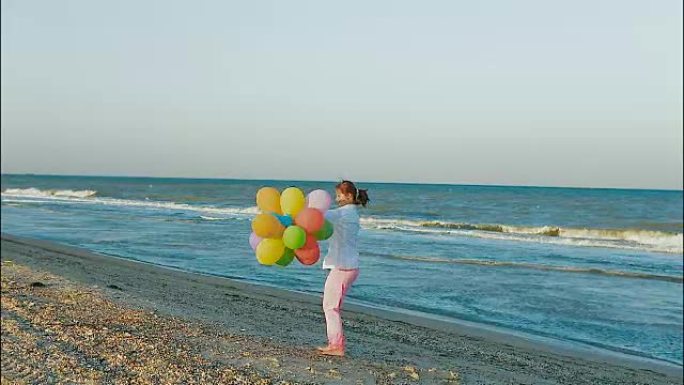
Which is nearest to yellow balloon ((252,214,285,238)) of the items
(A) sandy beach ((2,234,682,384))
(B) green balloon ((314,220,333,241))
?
(B) green balloon ((314,220,333,241))

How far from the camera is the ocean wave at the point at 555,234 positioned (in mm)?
29792

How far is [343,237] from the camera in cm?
641

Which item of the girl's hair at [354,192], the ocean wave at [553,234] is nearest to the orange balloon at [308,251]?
the girl's hair at [354,192]

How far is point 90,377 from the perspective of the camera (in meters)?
5.60

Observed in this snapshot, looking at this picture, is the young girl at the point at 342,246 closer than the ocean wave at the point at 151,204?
Yes

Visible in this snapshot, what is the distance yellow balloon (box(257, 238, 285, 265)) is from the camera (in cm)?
612

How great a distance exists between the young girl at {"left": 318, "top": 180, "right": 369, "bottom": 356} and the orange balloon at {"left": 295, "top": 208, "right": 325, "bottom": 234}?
16cm

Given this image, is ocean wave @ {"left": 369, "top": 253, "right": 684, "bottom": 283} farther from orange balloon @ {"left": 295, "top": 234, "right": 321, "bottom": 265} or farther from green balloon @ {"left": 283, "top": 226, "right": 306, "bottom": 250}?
green balloon @ {"left": 283, "top": 226, "right": 306, "bottom": 250}

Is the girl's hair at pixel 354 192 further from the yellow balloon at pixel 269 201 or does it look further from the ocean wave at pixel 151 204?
the ocean wave at pixel 151 204

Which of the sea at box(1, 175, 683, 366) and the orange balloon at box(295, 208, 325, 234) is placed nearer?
the orange balloon at box(295, 208, 325, 234)

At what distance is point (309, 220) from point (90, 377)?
223cm

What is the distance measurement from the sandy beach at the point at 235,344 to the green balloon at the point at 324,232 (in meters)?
1.20

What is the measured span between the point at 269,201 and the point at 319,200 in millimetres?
470

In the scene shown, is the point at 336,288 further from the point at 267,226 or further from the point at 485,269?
the point at 485,269
